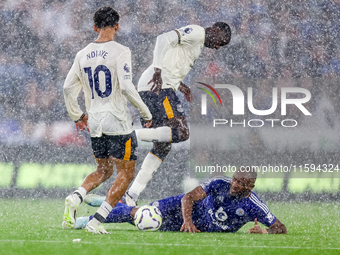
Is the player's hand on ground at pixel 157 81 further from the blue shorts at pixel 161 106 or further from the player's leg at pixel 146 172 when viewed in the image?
the player's leg at pixel 146 172

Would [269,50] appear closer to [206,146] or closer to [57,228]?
[206,146]

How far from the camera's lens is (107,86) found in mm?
4309

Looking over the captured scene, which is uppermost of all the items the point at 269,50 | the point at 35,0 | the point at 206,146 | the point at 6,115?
the point at 35,0

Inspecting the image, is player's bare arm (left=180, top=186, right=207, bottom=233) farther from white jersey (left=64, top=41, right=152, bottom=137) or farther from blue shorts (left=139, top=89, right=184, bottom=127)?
blue shorts (left=139, top=89, right=184, bottom=127)

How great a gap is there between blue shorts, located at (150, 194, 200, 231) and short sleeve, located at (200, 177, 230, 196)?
298 millimetres

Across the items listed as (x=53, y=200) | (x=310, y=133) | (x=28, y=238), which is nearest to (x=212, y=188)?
(x=28, y=238)

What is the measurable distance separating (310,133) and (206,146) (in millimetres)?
1877

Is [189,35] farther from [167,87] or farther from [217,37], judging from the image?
[167,87]

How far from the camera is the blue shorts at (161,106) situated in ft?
17.6

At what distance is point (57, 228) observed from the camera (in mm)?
4805

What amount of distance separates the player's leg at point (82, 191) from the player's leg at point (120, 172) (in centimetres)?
16

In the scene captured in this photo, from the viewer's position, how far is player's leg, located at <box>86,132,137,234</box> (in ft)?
13.8

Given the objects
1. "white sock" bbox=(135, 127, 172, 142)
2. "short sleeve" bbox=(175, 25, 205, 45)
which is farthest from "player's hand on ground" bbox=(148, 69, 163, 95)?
"short sleeve" bbox=(175, 25, 205, 45)

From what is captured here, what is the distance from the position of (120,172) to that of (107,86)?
70 centimetres
